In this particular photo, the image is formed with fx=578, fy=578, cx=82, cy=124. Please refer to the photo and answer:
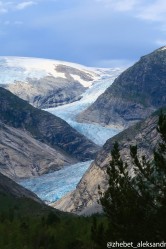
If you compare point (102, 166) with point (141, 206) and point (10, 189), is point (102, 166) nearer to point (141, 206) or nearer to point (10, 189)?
point (10, 189)

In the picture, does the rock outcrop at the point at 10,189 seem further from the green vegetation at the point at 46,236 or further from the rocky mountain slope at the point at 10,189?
the green vegetation at the point at 46,236

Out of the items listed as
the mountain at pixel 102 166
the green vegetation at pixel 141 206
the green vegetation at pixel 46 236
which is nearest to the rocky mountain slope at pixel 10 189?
the mountain at pixel 102 166

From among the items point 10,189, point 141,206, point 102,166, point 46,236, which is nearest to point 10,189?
point 10,189

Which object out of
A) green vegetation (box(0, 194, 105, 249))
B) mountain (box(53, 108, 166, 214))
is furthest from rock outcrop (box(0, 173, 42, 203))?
green vegetation (box(0, 194, 105, 249))

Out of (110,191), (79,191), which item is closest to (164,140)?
(110,191)

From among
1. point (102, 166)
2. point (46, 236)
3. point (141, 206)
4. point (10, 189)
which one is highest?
point (102, 166)

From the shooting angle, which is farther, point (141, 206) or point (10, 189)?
point (10, 189)

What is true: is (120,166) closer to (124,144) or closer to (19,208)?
(19,208)

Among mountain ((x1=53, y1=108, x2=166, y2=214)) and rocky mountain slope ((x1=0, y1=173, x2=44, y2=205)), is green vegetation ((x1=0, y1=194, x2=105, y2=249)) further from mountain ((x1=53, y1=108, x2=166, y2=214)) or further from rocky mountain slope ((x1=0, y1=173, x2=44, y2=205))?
mountain ((x1=53, y1=108, x2=166, y2=214))
